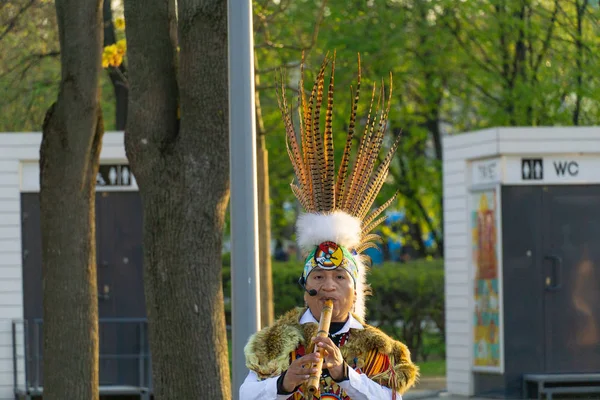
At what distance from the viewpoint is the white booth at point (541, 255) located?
590 inches

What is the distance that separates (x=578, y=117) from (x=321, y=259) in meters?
16.5

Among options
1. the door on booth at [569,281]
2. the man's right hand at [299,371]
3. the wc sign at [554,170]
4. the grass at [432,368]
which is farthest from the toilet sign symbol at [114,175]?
the man's right hand at [299,371]

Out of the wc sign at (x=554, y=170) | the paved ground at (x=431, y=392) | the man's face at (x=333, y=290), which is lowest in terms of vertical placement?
the paved ground at (x=431, y=392)

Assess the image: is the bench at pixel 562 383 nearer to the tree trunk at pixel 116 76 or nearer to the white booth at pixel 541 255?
the white booth at pixel 541 255

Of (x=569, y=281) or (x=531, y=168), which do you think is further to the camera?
(x=569, y=281)

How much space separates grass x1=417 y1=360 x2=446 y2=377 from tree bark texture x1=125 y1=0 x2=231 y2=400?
9887 mm

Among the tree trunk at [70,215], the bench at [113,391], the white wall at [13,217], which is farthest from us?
→ the white wall at [13,217]

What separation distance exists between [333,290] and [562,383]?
10.6m

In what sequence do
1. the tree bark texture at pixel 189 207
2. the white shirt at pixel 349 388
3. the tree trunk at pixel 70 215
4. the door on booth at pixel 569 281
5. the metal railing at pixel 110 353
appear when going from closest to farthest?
the white shirt at pixel 349 388 → the tree bark texture at pixel 189 207 → the tree trunk at pixel 70 215 → the metal railing at pixel 110 353 → the door on booth at pixel 569 281

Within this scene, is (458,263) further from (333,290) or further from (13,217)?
(333,290)

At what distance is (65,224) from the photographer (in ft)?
33.6

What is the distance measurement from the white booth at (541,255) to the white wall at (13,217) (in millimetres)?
4092

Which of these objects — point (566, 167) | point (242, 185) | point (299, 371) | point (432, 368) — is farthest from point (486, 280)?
point (299, 371)

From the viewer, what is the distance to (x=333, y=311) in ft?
16.3
